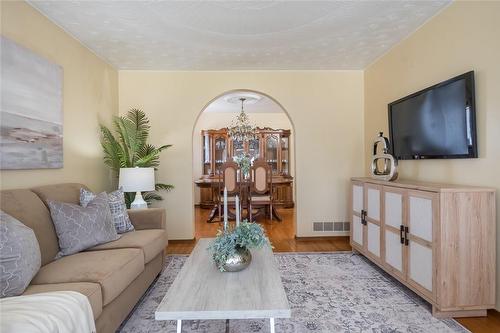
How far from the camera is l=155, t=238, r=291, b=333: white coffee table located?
4.03ft

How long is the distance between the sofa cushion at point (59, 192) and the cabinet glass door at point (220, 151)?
177 inches

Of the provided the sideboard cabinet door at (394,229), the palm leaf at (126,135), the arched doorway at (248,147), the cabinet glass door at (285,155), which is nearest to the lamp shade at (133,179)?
the palm leaf at (126,135)

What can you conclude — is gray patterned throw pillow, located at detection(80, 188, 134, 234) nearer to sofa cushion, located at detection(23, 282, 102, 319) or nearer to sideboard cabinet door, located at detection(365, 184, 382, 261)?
sofa cushion, located at detection(23, 282, 102, 319)

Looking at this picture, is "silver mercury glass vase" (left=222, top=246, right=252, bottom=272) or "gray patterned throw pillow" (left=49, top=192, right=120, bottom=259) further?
"gray patterned throw pillow" (left=49, top=192, right=120, bottom=259)

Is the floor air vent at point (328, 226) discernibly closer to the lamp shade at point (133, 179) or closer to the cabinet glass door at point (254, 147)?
the lamp shade at point (133, 179)

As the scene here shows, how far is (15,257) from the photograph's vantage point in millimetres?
1404

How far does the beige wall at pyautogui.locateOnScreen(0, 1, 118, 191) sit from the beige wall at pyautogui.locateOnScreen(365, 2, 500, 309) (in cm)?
342

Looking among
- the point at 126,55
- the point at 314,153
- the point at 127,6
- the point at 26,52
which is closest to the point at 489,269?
the point at 314,153

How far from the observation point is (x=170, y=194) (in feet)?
12.8

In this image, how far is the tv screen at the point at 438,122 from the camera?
2090mm

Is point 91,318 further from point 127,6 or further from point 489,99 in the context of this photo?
point 489,99

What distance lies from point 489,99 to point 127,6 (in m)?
2.85

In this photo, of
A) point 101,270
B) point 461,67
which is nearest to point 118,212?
point 101,270

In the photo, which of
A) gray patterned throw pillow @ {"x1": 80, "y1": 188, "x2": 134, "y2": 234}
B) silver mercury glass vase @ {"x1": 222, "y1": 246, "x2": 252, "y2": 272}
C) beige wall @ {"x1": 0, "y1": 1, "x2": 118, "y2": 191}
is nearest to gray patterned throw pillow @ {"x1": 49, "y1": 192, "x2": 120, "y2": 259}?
gray patterned throw pillow @ {"x1": 80, "y1": 188, "x2": 134, "y2": 234}
